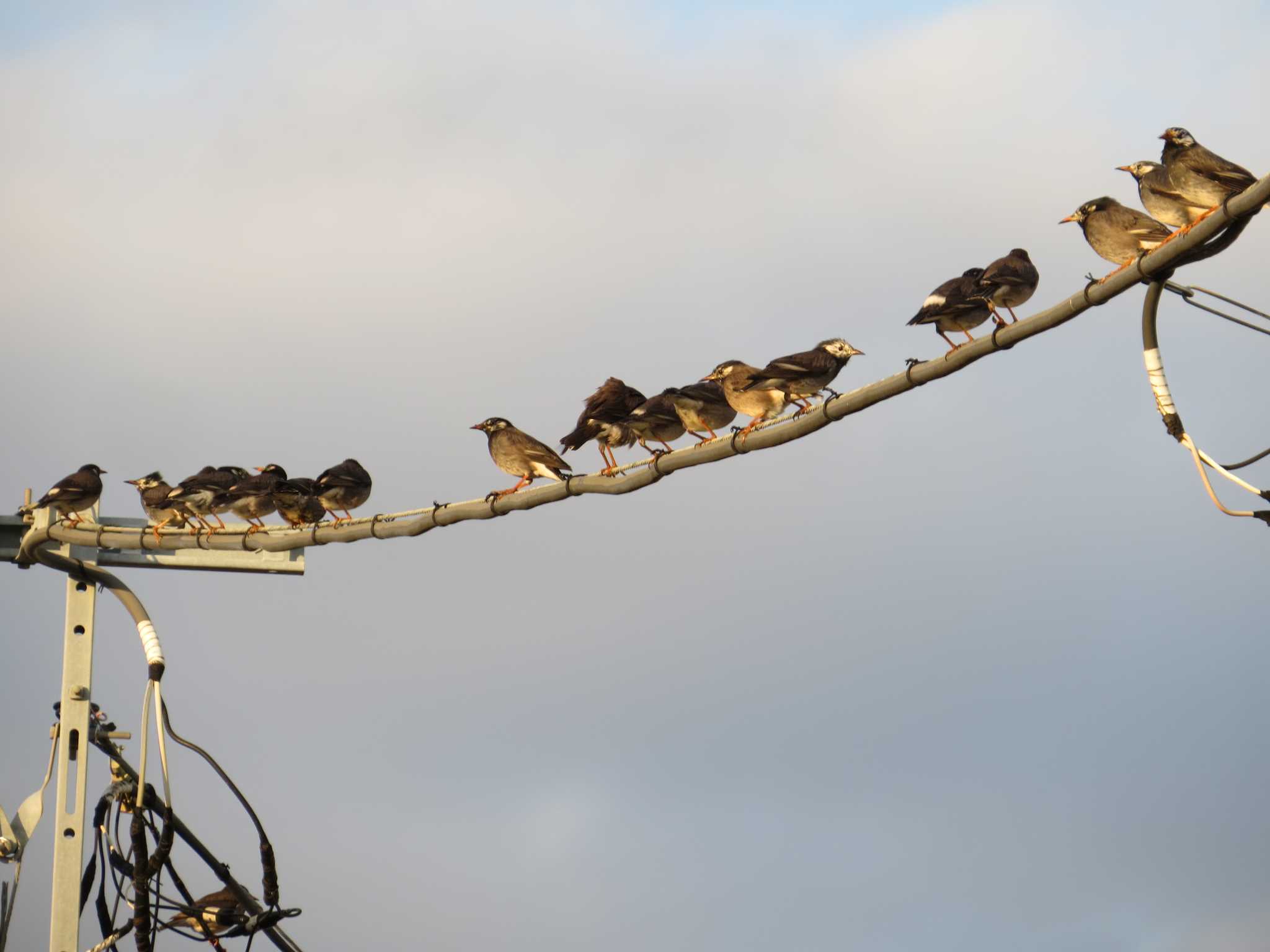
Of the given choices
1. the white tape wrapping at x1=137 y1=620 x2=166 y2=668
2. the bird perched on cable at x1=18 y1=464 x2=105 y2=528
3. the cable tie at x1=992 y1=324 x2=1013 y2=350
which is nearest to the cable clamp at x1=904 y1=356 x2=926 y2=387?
the cable tie at x1=992 y1=324 x2=1013 y2=350

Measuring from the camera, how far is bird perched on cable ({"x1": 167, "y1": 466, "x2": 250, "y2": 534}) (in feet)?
68.2

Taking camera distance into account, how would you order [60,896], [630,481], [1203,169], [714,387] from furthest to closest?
[714,387]
[60,896]
[1203,169]
[630,481]

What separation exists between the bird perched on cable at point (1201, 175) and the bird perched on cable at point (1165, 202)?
0.05 meters

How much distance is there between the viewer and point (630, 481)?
10.5 metres

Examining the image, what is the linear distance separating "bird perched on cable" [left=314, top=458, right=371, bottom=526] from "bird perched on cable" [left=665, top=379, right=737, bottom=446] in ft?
22.3

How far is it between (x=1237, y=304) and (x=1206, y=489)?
4.52 ft

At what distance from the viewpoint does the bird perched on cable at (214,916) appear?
458 inches

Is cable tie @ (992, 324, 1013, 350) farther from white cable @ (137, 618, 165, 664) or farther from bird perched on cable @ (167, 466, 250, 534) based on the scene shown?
bird perched on cable @ (167, 466, 250, 534)

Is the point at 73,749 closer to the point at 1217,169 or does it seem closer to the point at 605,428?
the point at 605,428

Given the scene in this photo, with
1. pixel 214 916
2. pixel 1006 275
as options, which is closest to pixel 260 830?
pixel 214 916

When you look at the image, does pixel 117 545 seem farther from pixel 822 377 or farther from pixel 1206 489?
pixel 1206 489

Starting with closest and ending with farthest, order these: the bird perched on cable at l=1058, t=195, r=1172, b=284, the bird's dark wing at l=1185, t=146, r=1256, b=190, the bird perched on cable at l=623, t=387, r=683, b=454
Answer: the bird's dark wing at l=1185, t=146, r=1256, b=190
the bird perched on cable at l=1058, t=195, r=1172, b=284
the bird perched on cable at l=623, t=387, r=683, b=454

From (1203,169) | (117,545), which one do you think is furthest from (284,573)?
(1203,169)

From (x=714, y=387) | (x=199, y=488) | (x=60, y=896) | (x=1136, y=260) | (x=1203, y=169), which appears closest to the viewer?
(x=1136, y=260)
